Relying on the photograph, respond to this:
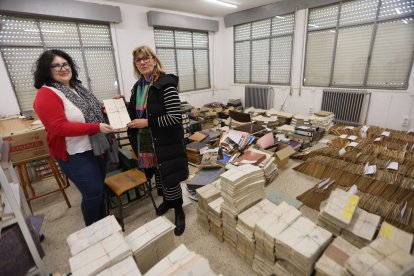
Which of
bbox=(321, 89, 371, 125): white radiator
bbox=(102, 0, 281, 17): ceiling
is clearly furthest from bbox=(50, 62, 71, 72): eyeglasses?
bbox=(321, 89, 371, 125): white radiator

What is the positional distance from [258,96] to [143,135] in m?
4.79

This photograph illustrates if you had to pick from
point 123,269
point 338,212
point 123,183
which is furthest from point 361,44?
point 123,269

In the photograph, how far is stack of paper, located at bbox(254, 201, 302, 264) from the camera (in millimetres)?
1429

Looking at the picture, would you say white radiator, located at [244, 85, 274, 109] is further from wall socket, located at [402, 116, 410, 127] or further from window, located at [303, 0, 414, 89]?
wall socket, located at [402, 116, 410, 127]

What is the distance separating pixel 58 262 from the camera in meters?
1.80

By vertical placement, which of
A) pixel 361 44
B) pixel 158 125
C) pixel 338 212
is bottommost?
pixel 338 212

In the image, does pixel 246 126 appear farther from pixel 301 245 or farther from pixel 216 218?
pixel 301 245

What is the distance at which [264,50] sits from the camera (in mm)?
5742

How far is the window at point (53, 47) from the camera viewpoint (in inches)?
140

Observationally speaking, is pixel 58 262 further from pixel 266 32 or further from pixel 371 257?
pixel 266 32

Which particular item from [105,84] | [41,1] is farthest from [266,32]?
[41,1]

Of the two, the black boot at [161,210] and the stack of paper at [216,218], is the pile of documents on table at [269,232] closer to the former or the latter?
the stack of paper at [216,218]

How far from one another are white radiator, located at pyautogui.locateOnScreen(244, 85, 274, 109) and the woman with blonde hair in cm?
451

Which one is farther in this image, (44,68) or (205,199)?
(205,199)
